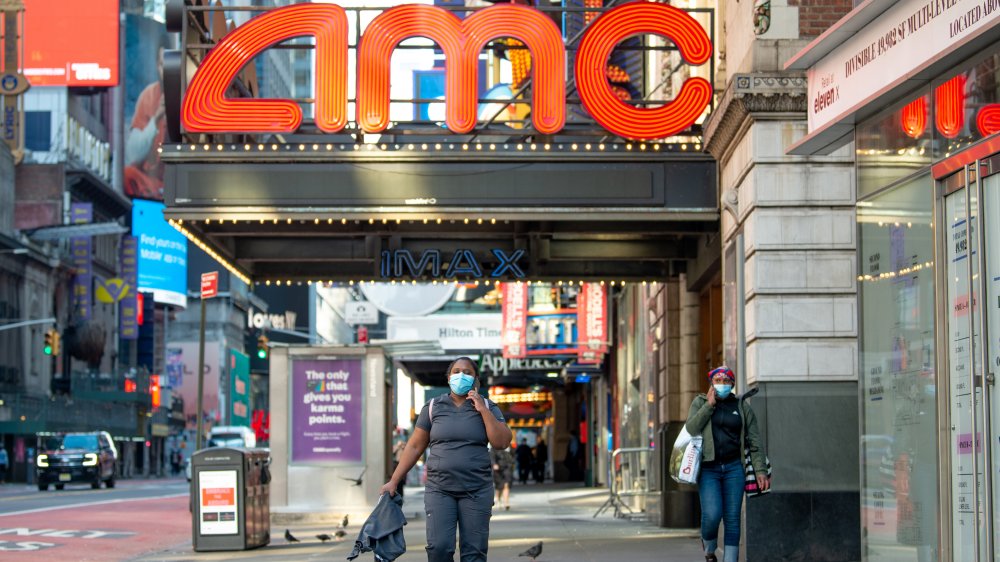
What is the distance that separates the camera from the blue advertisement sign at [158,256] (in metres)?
123

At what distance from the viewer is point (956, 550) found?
10016 mm

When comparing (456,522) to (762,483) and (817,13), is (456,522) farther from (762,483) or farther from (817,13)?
(817,13)

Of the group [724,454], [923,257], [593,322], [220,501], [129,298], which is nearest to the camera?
[923,257]

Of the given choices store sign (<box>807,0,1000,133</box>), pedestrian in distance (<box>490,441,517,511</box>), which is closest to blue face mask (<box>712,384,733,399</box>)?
store sign (<box>807,0,1000,133</box>)

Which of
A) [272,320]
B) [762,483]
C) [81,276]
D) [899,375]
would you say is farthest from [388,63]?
[272,320]

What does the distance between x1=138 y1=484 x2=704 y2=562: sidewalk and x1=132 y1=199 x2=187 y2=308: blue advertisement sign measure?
9930 cm

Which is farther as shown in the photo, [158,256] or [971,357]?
[158,256]

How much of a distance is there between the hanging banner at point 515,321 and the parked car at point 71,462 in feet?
64.3

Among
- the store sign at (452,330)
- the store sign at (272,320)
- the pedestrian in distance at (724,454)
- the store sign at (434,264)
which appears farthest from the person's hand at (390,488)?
the store sign at (272,320)

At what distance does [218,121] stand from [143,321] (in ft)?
363

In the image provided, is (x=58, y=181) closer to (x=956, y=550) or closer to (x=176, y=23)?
(x=176, y=23)

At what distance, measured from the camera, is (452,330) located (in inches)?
2026

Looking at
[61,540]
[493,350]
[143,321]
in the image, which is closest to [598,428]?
[493,350]

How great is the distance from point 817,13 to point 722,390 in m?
4.47
